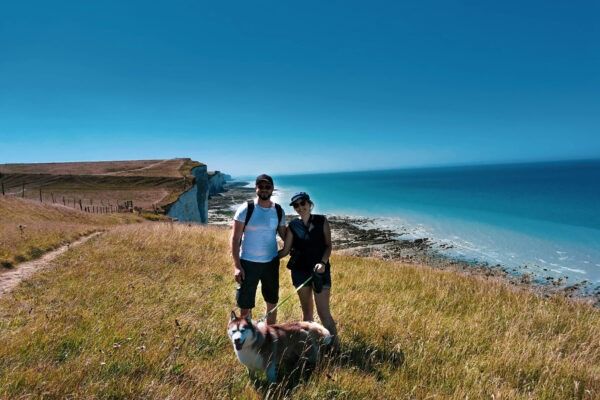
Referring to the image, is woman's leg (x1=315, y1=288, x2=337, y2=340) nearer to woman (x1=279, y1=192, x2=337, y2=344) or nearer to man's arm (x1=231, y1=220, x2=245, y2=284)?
woman (x1=279, y1=192, x2=337, y2=344)

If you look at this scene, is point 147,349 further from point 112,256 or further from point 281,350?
point 112,256

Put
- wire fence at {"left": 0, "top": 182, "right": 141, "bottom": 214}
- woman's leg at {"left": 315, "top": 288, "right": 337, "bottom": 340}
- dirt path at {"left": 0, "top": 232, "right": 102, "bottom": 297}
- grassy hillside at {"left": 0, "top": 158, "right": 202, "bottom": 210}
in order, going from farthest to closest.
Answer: grassy hillside at {"left": 0, "top": 158, "right": 202, "bottom": 210} → wire fence at {"left": 0, "top": 182, "right": 141, "bottom": 214} → dirt path at {"left": 0, "top": 232, "right": 102, "bottom": 297} → woman's leg at {"left": 315, "top": 288, "right": 337, "bottom": 340}

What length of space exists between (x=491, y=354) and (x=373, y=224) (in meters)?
45.5

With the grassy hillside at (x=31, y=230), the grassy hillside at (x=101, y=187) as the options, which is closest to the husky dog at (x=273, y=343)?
the grassy hillside at (x=31, y=230)

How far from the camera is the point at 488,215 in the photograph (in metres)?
56.8

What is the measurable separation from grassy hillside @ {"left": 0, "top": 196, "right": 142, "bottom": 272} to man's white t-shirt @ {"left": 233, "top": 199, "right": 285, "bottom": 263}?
35.7 ft

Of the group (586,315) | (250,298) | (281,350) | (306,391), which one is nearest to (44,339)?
(250,298)

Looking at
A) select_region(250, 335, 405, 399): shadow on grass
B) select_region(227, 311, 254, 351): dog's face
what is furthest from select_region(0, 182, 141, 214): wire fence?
select_region(227, 311, 254, 351): dog's face

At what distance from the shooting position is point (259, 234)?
5473 mm

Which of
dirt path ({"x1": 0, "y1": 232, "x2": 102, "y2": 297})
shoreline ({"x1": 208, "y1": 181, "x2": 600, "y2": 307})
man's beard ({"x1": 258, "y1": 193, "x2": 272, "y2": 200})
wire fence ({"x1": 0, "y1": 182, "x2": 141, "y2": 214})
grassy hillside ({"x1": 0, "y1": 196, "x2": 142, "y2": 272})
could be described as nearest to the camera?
man's beard ({"x1": 258, "y1": 193, "x2": 272, "y2": 200})

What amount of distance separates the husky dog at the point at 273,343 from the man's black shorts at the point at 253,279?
801 millimetres

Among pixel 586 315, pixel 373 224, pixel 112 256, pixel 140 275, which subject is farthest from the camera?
pixel 373 224

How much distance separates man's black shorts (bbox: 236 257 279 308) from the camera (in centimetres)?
557

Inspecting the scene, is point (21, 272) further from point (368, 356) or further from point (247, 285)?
point (368, 356)
